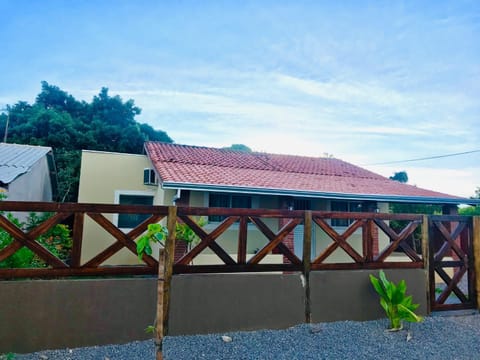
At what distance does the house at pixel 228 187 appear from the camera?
8.88 meters

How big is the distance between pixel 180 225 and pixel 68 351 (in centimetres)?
328

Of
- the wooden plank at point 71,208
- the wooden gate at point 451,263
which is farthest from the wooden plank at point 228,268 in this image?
the wooden gate at point 451,263

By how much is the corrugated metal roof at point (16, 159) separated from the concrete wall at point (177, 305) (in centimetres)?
473

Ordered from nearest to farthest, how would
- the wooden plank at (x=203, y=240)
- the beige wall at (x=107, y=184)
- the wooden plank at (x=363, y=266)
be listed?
the wooden plank at (x=203, y=240) → the wooden plank at (x=363, y=266) → the beige wall at (x=107, y=184)

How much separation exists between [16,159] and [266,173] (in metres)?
7.53

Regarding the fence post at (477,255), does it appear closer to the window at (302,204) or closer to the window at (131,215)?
the window at (302,204)

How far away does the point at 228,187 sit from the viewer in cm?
833

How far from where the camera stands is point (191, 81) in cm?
1135

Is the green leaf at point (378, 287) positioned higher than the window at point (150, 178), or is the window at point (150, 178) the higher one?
the window at point (150, 178)

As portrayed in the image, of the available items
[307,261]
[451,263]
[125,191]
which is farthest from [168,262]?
[125,191]

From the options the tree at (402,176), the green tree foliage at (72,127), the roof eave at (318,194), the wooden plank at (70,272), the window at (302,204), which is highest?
the green tree foliage at (72,127)

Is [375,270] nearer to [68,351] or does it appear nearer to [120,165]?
[68,351]

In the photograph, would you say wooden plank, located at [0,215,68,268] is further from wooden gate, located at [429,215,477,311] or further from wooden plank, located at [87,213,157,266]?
wooden gate, located at [429,215,477,311]

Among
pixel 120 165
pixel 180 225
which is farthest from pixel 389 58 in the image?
pixel 120 165
